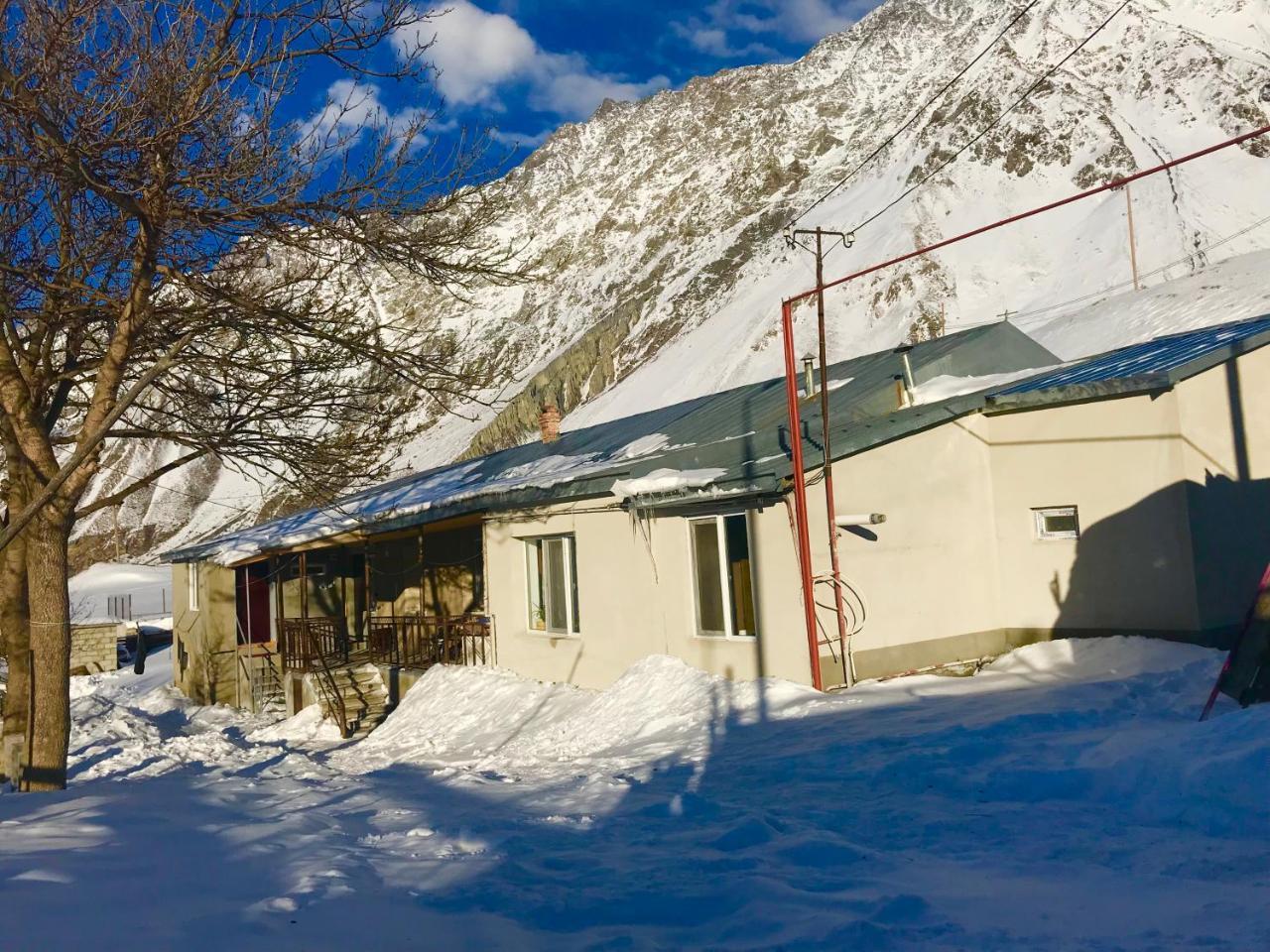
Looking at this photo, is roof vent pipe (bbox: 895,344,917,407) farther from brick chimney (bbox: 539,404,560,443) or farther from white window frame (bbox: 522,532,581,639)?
brick chimney (bbox: 539,404,560,443)

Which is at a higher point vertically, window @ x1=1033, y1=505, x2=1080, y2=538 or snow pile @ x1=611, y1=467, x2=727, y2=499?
snow pile @ x1=611, y1=467, x2=727, y2=499

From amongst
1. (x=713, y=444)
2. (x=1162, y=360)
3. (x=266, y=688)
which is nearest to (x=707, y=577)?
(x=713, y=444)

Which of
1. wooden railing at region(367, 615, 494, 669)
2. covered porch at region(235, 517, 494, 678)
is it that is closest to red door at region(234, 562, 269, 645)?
covered porch at region(235, 517, 494, 678)

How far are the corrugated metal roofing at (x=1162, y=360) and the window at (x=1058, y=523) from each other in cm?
138

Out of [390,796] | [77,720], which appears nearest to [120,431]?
[390,796]

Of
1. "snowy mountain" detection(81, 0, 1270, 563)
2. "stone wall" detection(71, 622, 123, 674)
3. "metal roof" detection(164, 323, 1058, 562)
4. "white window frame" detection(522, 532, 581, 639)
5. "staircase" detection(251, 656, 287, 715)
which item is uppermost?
"snowy mountain" detection(81, 0, 1270, 563)

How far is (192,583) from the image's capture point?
24.8 metres

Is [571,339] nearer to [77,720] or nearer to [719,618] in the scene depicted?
[77,720]

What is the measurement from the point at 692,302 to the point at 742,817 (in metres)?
88.2

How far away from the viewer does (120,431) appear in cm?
1020

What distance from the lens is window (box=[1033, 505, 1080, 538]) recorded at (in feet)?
38.3

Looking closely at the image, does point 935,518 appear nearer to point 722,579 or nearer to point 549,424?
point 722,579

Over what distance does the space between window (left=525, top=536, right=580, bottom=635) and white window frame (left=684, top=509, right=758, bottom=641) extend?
2703 mm

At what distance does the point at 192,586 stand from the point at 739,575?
57.9 ft
